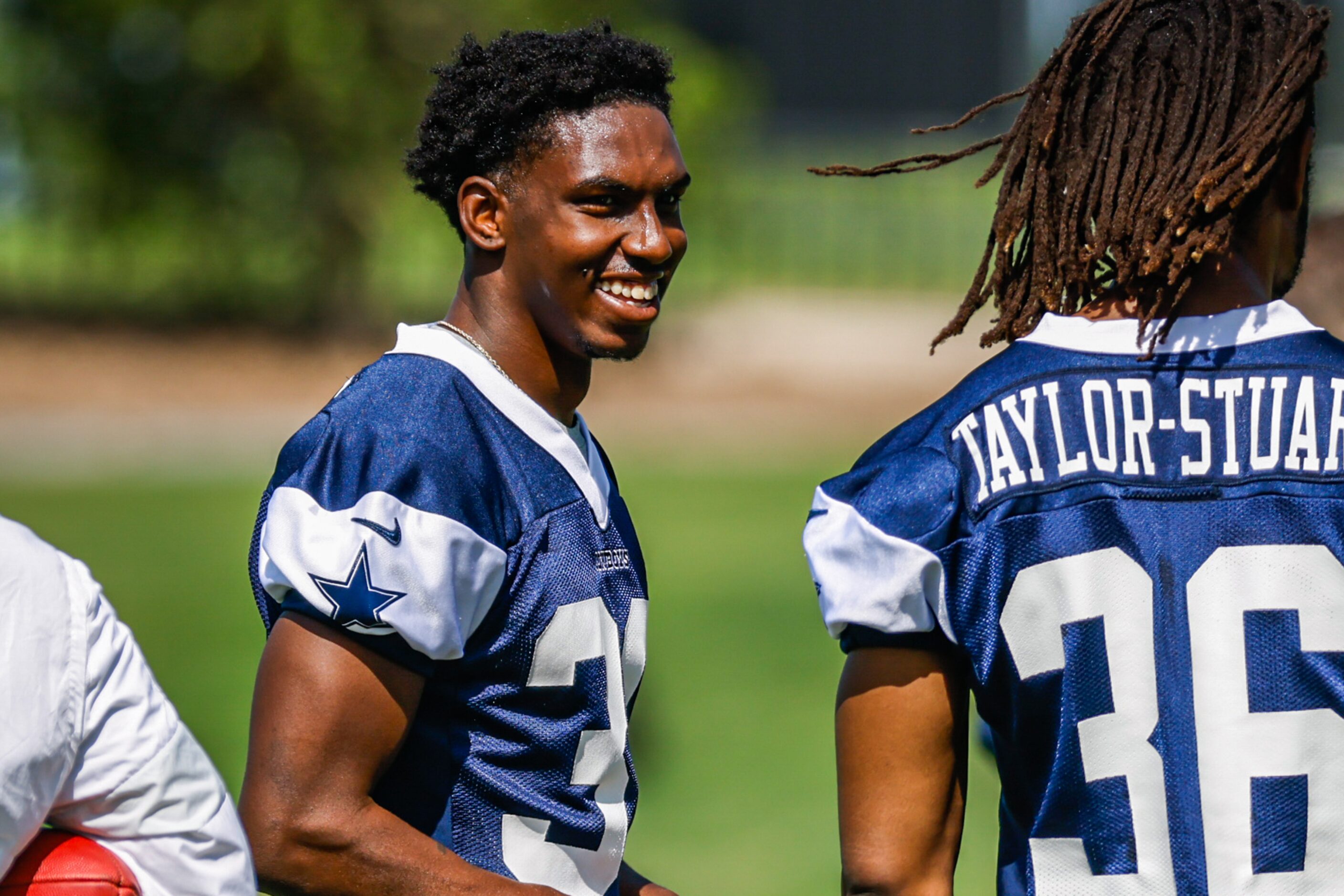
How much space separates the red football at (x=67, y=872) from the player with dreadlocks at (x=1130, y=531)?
0.99m

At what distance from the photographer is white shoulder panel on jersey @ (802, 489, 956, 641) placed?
2225 mm

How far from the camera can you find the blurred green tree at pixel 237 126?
22172 mm

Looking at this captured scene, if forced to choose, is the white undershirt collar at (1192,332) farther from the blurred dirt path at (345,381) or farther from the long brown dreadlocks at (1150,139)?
the blurred dirt path at (345,381)

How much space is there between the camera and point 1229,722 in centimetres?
216

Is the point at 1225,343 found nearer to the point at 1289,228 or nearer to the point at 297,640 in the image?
the point at 1289,228

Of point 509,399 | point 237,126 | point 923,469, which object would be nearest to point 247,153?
point 237,126

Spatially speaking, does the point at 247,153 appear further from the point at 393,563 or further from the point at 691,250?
the point at 393,563

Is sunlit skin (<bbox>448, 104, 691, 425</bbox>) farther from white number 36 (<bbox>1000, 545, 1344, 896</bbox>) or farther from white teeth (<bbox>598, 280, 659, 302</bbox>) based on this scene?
white number 36 (<bbox>1000, 545, 1344, 896</bbox>)

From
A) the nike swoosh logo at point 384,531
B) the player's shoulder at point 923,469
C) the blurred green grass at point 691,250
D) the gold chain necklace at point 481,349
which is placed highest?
the gold chain necklace at point 481,349

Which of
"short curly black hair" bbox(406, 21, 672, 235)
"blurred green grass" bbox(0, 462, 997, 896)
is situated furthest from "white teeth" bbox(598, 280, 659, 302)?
"blurred green grass" bbox(0, 462, 997, 896)

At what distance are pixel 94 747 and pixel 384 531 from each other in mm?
638

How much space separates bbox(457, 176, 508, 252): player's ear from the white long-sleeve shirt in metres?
1.13

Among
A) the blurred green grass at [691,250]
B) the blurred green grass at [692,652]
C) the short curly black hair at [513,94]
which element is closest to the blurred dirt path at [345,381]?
the blurred green grass at [691,250]

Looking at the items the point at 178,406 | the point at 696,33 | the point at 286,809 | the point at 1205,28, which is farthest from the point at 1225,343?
the point at 696,33
